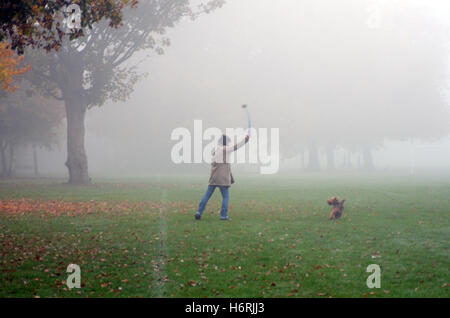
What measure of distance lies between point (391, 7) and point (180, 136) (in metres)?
33.9

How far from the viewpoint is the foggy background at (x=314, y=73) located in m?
59.3

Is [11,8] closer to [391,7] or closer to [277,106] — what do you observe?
[277,106]

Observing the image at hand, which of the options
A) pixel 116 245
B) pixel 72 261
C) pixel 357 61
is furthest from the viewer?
pixel 357 61

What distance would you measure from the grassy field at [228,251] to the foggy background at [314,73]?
42.2m

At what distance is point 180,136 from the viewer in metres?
67.6

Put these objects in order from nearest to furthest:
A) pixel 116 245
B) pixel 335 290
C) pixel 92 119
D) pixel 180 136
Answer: pixel 335 290 < pixel 116 245 < pixel 180 136 < pixel 92 119

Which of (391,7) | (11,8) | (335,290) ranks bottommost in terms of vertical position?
(335,290)

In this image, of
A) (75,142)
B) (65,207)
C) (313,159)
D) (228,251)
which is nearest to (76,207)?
(65,207)

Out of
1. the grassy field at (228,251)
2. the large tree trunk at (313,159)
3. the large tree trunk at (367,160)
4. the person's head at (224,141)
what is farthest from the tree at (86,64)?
the large tree trunk at (367,160)

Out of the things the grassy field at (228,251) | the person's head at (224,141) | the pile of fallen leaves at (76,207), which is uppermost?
the person's head at (224,141)

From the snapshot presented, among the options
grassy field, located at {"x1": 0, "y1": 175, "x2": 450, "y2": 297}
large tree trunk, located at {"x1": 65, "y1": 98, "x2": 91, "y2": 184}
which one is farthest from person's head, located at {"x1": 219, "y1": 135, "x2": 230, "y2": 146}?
large tree trunk, located at {"x1": 65, "y1": 98, "x2": 91, "y2": 184}

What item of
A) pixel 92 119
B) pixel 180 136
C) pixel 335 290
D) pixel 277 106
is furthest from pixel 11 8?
pixel 92 119

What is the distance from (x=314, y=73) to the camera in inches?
2398

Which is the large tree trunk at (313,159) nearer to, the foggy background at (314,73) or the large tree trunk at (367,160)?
the foggy background at (314,73)
